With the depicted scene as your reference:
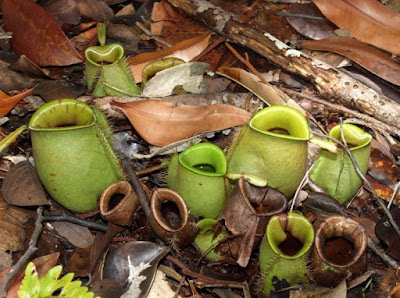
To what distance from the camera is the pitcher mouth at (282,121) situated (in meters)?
2.29

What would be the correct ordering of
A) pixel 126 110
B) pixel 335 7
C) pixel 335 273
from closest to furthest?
pixel 335 273, pixel 126 110, pixel 335 7

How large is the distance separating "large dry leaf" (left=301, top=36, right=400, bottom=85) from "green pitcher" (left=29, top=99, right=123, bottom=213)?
1546 millimetres

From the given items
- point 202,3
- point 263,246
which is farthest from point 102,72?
point 263,246

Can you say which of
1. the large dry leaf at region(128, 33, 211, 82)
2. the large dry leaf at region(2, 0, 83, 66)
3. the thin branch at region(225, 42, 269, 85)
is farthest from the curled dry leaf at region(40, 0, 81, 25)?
the thin branch at region(225, 42, 269, 85)

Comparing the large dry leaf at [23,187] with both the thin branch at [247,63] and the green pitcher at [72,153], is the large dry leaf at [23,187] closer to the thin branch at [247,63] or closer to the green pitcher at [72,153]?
the green pitcher at [72,153]

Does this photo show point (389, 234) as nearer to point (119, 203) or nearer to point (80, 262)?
point (119, 203)

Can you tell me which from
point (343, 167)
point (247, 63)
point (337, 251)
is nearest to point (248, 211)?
point (337, 251)

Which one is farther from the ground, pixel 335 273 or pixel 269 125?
pixel 269 125

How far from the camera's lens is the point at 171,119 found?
8.98 ft

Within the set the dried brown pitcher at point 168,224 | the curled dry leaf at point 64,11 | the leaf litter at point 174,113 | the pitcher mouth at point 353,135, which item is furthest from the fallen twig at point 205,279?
the curled dry leaf at point 64,11

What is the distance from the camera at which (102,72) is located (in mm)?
2836

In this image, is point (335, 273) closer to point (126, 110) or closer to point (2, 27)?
point (126, 110)

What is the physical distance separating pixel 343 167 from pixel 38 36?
2.01 m

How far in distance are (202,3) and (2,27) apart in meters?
1.36
